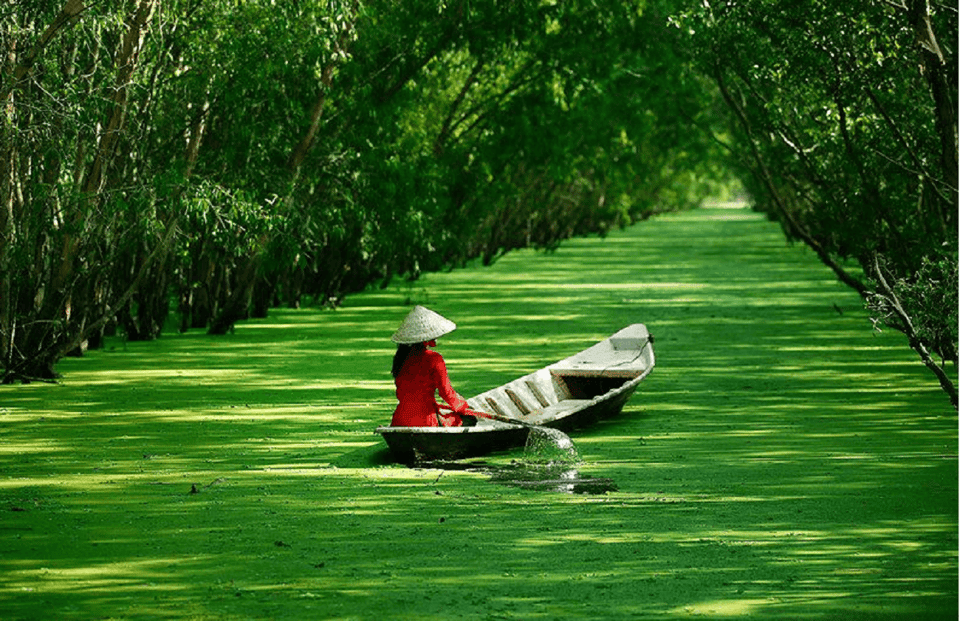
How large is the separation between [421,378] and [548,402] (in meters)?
2.12

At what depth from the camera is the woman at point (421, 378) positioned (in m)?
8.10

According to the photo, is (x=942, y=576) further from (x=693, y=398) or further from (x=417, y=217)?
(x=417, y=217)

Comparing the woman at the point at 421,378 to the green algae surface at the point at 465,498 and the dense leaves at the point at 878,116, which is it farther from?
the dense leaves at the point at 878,116

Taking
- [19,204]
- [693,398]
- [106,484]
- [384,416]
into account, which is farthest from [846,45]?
[106,484]

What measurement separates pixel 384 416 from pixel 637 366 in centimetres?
190

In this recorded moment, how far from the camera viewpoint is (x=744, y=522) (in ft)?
21.4

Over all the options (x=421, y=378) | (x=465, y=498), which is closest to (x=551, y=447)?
(x=421, y=378)

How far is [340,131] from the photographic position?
53.5ft

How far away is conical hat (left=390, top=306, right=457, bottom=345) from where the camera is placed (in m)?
8.16

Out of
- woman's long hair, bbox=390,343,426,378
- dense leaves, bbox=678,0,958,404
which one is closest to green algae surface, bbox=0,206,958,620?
woman's long hair, bbox=390,343,426,378

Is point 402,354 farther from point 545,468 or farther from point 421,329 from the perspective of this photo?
point 545,468

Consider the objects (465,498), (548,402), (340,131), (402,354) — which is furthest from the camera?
(340,131)

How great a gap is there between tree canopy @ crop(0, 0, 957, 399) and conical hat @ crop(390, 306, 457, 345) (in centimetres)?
252

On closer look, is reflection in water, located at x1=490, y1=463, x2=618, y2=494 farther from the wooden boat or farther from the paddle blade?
the wooden boat
